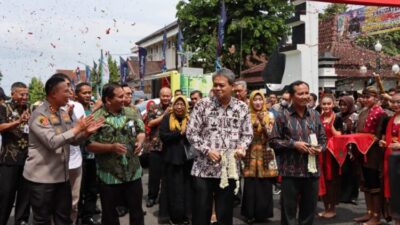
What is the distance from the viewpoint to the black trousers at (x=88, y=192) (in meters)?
6.36

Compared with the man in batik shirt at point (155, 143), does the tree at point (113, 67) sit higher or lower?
higher

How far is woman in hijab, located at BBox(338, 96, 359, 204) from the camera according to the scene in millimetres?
6559

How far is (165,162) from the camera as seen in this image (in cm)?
631

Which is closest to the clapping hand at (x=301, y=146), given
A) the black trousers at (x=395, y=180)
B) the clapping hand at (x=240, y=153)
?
the clapping hand at (x=240, y=153)

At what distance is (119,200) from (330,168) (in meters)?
3.43

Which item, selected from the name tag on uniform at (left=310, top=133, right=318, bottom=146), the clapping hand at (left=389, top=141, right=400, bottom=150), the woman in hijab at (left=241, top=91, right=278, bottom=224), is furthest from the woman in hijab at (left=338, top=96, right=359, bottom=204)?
the name tag on uniform at (left=310, top=133, right=318, bottom=146)

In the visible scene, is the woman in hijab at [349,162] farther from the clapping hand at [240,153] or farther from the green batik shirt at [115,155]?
the green batik shirt at [115,155]

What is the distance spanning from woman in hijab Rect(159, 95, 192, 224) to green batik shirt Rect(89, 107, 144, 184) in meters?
1.66

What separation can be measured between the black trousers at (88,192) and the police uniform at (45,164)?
2124 millimetres

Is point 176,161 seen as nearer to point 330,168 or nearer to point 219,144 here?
point 219,144

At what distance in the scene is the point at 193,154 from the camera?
471cm

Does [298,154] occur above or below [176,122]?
below

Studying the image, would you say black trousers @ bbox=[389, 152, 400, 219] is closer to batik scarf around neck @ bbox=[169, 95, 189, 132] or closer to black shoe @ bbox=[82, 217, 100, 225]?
batik scarf around neck @ bbox=[169, 95, 189, 132]

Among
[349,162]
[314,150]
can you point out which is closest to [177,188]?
[314,150]
